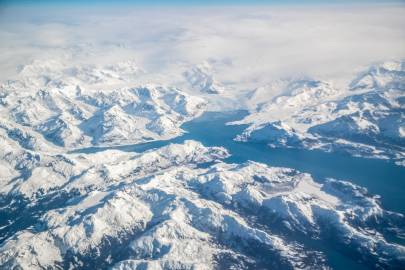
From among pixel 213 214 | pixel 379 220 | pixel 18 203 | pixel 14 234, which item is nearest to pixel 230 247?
pixel 213 214

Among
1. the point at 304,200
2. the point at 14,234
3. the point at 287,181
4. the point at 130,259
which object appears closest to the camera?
the point at 130,259

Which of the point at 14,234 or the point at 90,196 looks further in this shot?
the point at 90,196

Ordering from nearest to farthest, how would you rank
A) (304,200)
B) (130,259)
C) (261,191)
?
(130,259), (304,200), (261,191)

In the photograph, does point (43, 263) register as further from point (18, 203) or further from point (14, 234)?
point (18, 203)

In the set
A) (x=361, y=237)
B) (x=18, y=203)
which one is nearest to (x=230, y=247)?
(x=361, y=237)

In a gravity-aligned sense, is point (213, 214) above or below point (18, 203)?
above

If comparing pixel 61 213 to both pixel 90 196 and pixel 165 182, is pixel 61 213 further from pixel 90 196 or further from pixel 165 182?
pixel 165 182
